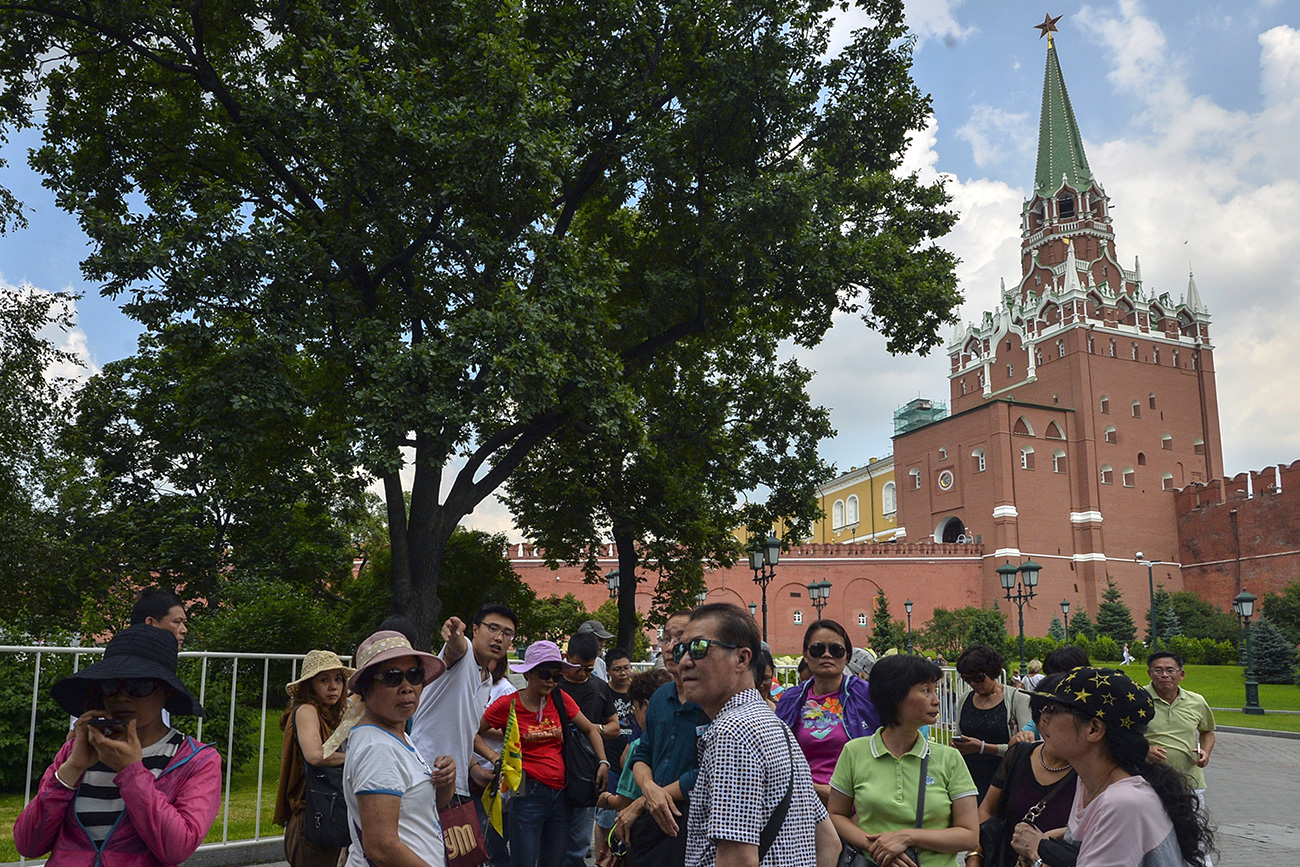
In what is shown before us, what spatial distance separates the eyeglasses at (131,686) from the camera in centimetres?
254

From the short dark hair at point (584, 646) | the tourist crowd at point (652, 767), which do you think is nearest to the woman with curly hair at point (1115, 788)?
the tourist crowd at point (652, 767)

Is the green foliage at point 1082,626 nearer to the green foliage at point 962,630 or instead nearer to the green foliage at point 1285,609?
the green foliage at point 962,630

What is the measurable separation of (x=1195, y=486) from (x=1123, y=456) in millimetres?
4471

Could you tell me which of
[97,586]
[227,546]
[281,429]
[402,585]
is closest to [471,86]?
[281,429]

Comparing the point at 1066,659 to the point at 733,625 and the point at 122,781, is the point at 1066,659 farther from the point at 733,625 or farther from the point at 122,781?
the point at 122,781

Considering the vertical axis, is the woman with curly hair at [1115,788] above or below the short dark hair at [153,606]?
below

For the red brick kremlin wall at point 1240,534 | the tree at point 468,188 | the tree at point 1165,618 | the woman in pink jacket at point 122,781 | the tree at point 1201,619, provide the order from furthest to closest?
the red brick kremlin wall at point 1240,534
the tree at point 1165,618
the tree at point 1201,619
the tree at point 468,188
the woman in pink jacket at point 122,781

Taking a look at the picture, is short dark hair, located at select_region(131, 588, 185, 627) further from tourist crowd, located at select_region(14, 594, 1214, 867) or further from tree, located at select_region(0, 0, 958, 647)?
tree, located at select_region(0, 0, 958, 647)

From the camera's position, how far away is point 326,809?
386 centimetres

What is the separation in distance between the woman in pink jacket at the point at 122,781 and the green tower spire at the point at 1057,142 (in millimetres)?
69791

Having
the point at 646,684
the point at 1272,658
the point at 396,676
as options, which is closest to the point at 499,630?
the point at 646,684

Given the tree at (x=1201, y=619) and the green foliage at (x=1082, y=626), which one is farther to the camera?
the green foliage at (x=1082, y=626)

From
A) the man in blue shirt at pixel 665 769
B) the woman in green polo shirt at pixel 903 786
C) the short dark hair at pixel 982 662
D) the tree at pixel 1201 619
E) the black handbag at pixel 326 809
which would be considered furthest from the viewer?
the tree at pixel 1201 619

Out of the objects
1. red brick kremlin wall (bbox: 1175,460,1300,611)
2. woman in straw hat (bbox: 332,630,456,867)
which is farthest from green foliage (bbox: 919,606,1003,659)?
woman in straw hat (bbox: 332,630,456,867)
